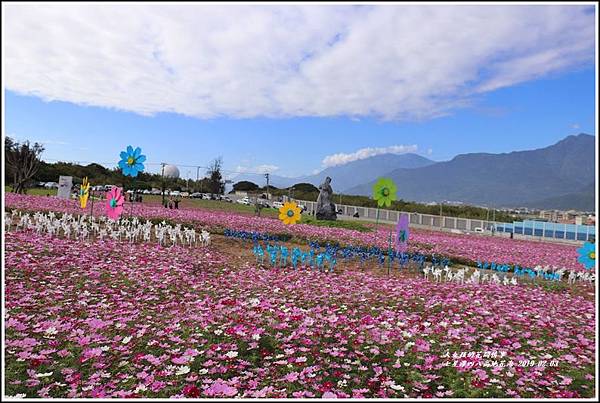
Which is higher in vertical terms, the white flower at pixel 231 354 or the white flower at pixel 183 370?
Answer: the white flower at pixel 231 354

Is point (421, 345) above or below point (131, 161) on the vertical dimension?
below

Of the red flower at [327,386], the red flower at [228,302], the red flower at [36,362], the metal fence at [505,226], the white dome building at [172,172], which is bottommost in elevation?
the red flower at [36,362]

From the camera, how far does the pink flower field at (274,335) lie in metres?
3.46

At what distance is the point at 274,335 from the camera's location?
4.61 meters

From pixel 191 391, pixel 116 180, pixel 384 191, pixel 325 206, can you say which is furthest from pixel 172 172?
pixel 191 391

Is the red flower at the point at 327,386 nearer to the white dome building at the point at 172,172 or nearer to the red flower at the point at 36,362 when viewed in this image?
the red flower at the point at 36,362

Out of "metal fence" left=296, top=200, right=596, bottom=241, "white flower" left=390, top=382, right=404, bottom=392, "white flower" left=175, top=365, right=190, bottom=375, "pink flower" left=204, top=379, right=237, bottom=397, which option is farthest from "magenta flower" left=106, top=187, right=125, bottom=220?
"metal fence" left=296, top=200, right=596, bottom=241

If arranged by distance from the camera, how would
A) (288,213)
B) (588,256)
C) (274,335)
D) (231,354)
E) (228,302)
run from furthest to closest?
1. (288,213)
2. (588,256)
3. (228,302)
4. (274,335)
5. (231,354)

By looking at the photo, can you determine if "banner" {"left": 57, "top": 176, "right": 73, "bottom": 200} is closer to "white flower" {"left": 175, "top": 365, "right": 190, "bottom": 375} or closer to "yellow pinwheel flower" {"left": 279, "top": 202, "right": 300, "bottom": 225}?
"yellow pinwheel flower" {"left": 279, "top": 202, "right": 300, "bottom": 225}

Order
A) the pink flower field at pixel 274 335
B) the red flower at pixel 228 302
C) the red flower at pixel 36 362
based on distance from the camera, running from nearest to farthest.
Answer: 1. the pink flower field at pixel 274 335
2. the red flower at pixel 36 362
3. the red flower at pixel 228 302

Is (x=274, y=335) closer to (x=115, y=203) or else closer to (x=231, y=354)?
(x=231, y=354)

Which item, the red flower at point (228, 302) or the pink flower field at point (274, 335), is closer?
the pink flower field at point (274, 335)

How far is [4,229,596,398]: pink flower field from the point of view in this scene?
11.4ft

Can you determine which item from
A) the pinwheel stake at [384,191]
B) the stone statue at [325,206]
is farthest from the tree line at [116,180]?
the pinwheel stake at [384,191]
